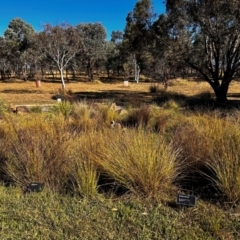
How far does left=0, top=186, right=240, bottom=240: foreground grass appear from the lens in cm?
246

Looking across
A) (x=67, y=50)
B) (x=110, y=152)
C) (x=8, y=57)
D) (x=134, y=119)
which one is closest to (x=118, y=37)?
(x=8, y=57)

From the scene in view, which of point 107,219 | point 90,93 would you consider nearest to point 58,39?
point 90,93

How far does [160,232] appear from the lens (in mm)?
2490

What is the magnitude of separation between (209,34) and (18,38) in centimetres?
3550

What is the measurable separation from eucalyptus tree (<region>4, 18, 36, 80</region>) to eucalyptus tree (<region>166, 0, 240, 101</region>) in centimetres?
3148

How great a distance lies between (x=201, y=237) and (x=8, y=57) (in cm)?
4676

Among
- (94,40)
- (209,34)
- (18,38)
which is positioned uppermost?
(94,40)

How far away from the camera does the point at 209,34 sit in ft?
46.0

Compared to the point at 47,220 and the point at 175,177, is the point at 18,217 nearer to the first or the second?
the point at 47,220

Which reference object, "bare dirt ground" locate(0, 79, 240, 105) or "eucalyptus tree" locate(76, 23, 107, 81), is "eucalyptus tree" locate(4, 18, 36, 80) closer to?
"eucalyptus tree" locate(76, 23, 107, 81)

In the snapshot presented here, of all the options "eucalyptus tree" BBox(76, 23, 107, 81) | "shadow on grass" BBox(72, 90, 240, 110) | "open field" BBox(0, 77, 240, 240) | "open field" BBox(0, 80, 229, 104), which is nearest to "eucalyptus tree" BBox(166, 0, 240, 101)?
"shadow on grass" BBox(72, 90, 240, 110)

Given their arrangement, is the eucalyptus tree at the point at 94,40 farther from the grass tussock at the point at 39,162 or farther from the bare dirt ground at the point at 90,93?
the grass tussock at the point at 39,162

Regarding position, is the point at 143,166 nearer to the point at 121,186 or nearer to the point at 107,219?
the point at 121,186

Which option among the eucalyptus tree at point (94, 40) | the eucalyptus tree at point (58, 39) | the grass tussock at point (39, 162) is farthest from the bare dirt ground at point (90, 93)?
the eucalyptus tree at point (94, 40)
